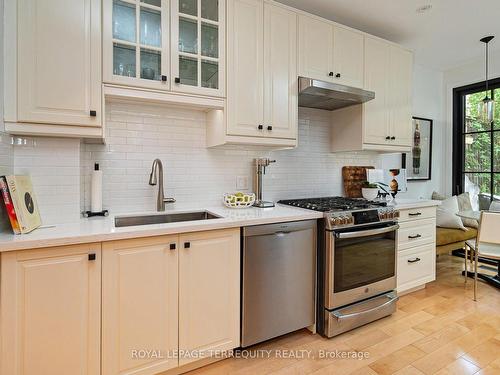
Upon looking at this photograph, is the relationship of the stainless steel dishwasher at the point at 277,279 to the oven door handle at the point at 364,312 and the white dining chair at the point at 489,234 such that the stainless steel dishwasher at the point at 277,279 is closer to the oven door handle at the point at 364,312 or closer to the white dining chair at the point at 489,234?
the oven door handle at the point at 364,312

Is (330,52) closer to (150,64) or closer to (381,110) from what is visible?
(381,110)

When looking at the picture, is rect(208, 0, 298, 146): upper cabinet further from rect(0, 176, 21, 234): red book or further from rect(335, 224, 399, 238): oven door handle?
rect(0, 176, 21, 234): red book

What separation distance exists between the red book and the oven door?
1870 millimetres

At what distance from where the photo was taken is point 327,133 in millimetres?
3045

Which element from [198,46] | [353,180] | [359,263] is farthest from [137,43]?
[353,180]

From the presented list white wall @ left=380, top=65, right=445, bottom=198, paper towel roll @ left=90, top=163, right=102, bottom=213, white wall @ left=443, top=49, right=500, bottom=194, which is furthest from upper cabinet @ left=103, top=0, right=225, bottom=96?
white wall @ left=443, top=49, right=500, bottom=194

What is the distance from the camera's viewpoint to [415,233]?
9.25ft

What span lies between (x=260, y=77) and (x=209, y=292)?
1.62 metres

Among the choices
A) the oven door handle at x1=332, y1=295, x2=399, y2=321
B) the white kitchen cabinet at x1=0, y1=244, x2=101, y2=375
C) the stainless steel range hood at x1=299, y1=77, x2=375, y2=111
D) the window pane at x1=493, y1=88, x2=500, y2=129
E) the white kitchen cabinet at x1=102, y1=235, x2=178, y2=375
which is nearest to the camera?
the white kitchen cabinet at x1=0, y1=244, x2=101, y2=375

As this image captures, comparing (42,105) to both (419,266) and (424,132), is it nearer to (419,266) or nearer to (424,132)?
(419,266)

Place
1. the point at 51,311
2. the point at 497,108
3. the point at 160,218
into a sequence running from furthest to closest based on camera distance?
1. the point at 497,108
2. the point at 160,218
3. the point at 51,311

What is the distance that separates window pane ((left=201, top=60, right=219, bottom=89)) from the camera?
200 centimetres

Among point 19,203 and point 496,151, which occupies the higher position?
point 496,151

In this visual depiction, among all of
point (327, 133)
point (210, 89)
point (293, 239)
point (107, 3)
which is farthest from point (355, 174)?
point (107, 3)
